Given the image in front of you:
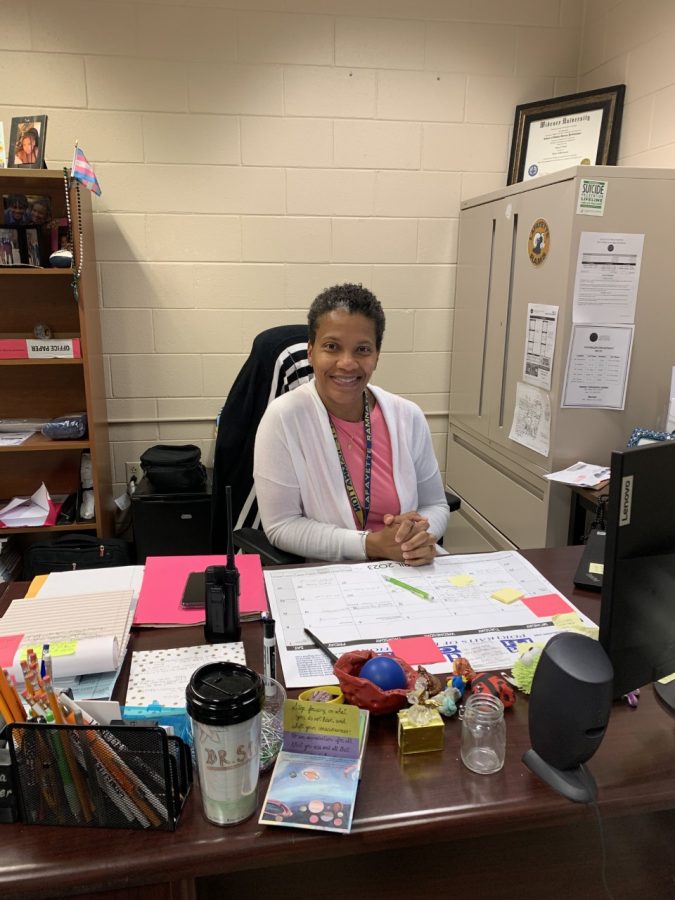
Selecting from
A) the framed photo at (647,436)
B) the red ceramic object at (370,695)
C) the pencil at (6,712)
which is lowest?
the red ceramic object at (370,695)

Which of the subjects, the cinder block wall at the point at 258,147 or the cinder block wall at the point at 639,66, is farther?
the cinder block wall at the point at 258,147

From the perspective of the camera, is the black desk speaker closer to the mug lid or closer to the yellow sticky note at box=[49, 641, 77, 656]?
the mug lid

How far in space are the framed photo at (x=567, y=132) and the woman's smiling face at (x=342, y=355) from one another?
150cm

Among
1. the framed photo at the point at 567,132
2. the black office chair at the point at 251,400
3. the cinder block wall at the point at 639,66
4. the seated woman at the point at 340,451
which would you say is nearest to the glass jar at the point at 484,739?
the seated woman at the point at 340,451

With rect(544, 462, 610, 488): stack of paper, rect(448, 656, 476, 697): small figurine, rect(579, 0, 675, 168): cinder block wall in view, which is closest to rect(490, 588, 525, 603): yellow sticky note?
rect(448, 656, 476, 697): small figurine

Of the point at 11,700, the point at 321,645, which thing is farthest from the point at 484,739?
the point at 11,700

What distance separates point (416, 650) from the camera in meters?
1.17

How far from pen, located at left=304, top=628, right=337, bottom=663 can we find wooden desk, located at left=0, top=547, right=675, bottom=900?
10cm

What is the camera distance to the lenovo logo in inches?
34.1

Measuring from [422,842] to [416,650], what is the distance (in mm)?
382

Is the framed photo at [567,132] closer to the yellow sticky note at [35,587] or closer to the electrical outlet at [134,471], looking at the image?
the electrical outlet at [134,471]

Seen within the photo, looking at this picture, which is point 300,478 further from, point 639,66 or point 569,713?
point 639,66

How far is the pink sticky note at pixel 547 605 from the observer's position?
1310 mm

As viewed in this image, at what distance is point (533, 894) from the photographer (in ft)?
3.43
